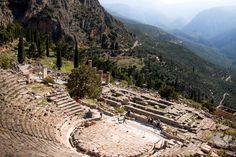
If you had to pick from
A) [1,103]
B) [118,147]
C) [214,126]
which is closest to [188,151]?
[118,147]

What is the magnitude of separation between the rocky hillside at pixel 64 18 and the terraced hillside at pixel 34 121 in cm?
7302

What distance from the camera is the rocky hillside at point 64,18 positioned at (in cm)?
13088

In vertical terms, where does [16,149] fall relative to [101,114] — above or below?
above

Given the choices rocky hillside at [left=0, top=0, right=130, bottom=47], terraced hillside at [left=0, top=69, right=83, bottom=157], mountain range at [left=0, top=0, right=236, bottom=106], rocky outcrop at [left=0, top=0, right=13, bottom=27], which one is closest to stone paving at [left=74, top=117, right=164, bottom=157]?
terraced hillside at [left=0, top=69, right=83, bottom=157]

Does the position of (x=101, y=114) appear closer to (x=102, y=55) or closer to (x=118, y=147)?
(x=118, y=147)

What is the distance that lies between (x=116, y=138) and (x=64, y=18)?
107 metres

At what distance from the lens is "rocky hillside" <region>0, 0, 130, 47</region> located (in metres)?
131

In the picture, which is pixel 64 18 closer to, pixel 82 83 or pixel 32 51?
pixel 32 51

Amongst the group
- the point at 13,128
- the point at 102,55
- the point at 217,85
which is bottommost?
the point at 217,85

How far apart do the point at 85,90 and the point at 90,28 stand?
4152 inches

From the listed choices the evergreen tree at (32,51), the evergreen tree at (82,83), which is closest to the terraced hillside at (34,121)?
the evergreen tree at (82,83)

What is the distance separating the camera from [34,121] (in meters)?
37.7

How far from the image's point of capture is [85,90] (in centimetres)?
5412

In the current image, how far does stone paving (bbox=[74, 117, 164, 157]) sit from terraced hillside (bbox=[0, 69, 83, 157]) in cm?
183
